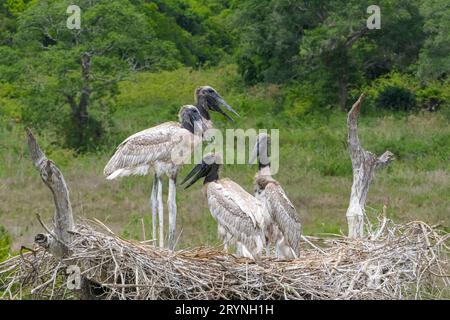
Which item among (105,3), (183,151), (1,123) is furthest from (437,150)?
(183,151)

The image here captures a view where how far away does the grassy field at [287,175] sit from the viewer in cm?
1805

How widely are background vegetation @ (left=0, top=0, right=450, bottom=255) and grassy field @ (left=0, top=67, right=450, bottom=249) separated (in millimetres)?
41

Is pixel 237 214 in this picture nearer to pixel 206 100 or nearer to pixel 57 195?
pixel 206 100

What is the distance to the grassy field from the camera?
1805 cm

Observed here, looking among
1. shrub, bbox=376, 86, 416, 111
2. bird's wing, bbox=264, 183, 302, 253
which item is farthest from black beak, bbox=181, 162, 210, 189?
shrub, bbox=376, 86, 416, 111

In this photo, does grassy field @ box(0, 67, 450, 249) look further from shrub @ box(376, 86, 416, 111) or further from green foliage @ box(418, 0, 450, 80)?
green foliage @ box(418, 0, 450, 80)

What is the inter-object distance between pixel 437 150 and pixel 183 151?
12077 mm

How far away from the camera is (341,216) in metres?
18.4

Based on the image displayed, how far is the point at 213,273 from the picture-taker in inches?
377

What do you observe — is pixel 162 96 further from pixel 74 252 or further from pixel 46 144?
pixel 74 252

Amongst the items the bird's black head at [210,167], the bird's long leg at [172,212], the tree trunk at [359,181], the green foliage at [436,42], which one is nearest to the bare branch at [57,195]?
the bird's long leg at [172,212]

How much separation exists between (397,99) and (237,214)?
57.3 ft

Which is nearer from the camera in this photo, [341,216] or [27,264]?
[27,264]

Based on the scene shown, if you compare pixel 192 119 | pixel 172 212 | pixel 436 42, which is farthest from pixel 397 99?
pixel 172 212
